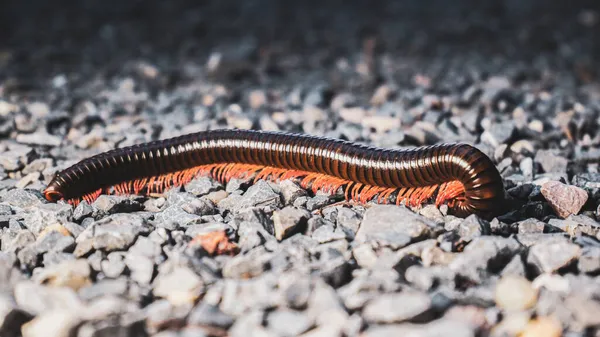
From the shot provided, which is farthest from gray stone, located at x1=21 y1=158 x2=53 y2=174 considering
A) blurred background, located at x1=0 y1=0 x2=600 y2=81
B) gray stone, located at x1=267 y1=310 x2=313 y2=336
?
blurred background, located at x1=0 y1=0 x2=600 y2=81

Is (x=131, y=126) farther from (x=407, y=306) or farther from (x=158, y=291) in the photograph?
(x=407, y=306)

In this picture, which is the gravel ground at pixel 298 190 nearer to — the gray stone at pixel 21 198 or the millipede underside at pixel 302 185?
the gray stone at pixel 21 198

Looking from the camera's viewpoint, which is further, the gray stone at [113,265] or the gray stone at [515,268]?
the gray stone at [113,265]

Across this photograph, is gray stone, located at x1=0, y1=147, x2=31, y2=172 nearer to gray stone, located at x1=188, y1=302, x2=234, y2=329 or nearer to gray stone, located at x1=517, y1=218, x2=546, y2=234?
gray stone, located at x1=188, y1=302, x2=234, y2=329

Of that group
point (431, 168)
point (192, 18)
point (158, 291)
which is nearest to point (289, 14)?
point (192, 18)

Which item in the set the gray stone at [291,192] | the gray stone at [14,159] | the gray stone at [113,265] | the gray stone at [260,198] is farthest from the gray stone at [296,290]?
the gray stone at [14,159]

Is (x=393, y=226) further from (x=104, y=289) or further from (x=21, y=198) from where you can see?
(x=21, y=198)
